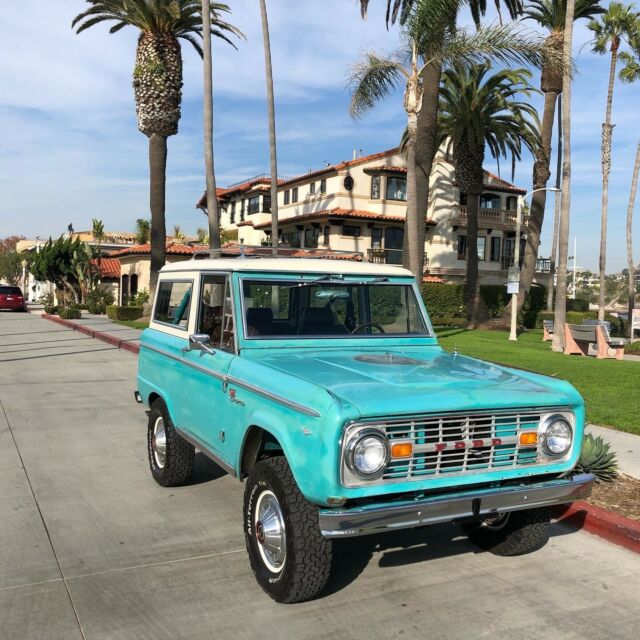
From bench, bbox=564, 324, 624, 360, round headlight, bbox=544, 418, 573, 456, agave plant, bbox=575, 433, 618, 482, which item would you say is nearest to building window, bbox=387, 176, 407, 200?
bench, bbox=564, 324, 624, 360

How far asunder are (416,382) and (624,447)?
4451mm

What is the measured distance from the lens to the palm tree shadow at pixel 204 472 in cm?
614

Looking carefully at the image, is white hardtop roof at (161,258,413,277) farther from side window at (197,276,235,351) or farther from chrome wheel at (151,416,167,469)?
chrome wheel at (151,416,167,469)

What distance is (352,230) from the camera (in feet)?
135

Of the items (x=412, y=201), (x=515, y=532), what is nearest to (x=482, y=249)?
(x=412, y=201)

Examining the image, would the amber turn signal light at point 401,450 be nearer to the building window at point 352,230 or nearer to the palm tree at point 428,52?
the palm tree at point 428,52

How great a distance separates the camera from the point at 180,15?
23750mm

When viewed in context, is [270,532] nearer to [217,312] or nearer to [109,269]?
[217,312]

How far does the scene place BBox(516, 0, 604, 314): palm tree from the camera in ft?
88.0

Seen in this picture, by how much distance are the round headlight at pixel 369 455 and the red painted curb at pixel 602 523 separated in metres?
2.49

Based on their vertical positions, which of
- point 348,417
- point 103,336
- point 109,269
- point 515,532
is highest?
point 109,269

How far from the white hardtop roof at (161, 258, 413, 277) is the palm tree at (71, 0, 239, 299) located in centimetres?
2018

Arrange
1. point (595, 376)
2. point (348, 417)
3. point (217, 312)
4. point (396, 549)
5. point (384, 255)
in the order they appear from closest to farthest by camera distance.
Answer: point (348, 417)
point (396, 549)
point (217, 312)
point (595, 376)
point (384, 255)

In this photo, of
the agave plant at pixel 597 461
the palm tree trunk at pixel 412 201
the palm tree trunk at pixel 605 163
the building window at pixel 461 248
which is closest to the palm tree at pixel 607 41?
the palm tree trunk at pixel 605 163
